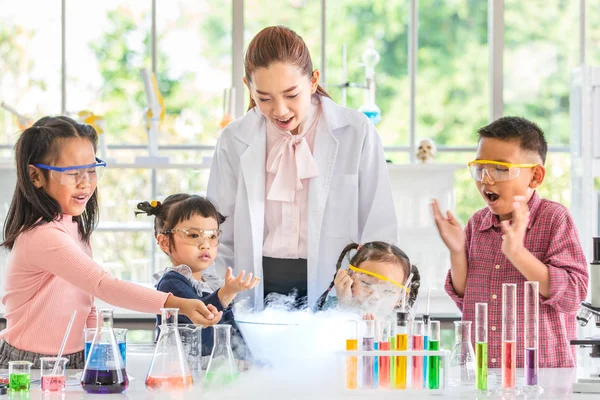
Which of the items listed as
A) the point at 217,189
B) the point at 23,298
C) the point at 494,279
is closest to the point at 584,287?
the point at 494,279

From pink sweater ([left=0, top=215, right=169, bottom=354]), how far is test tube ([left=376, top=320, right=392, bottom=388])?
59cm

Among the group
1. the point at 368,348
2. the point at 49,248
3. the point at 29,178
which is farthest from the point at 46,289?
the point at 368,348

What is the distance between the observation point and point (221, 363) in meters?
1.74

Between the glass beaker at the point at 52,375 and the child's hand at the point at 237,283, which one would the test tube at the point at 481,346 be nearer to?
the child's hand at the point at 237,283

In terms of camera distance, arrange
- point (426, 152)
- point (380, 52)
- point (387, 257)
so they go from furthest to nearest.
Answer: point (380, 52)
point (426, 152)
point (387, 257)

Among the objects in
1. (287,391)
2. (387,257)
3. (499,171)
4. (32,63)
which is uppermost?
(32,63)

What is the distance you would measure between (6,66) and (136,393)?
14.2ft

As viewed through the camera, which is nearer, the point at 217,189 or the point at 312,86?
the point at 312,86

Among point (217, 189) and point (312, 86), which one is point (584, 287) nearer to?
point (312, 86)

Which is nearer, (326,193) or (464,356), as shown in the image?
(464,356)

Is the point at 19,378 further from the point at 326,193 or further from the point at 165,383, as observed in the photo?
the point at 326,193

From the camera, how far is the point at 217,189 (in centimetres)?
Answer: 265

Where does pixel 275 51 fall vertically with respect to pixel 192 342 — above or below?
above

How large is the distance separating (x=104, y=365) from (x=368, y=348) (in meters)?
0.51
